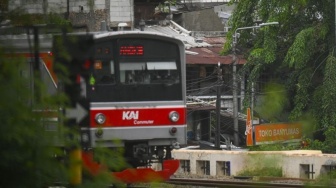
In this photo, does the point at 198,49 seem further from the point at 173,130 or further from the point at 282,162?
the point at 173,130

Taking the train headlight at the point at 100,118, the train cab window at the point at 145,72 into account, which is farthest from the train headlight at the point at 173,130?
the train headlight at the point at 100,118

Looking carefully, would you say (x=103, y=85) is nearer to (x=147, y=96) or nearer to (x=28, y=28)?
(x=147, y=96)

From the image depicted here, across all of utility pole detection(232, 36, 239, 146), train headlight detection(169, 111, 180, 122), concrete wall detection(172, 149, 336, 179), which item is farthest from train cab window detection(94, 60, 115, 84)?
utility pole detection(232, 36, 239, 146)

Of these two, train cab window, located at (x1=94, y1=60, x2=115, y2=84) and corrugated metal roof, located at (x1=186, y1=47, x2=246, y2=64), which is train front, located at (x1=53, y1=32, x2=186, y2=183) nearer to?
train cab window, located at (x1=94, y1=60, x2=115, y2=84)

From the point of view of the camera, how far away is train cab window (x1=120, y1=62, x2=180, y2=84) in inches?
519

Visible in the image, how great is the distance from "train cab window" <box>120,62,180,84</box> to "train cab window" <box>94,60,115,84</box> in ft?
0.54

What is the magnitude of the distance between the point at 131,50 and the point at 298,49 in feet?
60.7

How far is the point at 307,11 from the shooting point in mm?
34312

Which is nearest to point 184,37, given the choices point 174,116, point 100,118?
point 174,116

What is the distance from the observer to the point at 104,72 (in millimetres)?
13039

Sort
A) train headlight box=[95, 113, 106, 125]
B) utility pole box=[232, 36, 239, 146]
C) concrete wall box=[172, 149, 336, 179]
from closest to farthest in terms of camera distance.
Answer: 1. train headlight box=[95, 113, 106, 125]
2. concrete wall box=[172, 149, 336, 179]
3. utility pole box=[232, 36, 239, 146]

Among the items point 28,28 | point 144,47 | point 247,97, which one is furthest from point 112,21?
point 28,28

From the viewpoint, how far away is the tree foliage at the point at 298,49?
3081 centimetres

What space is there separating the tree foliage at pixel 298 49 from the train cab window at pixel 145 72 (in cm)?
1756
